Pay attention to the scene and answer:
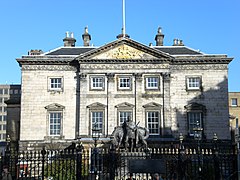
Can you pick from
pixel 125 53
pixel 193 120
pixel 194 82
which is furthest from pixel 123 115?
pixel 194 82

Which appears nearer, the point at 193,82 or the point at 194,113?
the point at 194,113

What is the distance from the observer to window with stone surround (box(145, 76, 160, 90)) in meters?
37.6

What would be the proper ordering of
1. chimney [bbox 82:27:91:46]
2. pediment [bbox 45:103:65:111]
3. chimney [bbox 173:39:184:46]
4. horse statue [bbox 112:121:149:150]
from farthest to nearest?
chimney [bbox 173:39:184:46]
chimney [bbox 82:27:91:46]
pediment [bbox 45:103:65:111]
horse statue [bbox 112:121:149:150]

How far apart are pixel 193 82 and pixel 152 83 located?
14.6ft

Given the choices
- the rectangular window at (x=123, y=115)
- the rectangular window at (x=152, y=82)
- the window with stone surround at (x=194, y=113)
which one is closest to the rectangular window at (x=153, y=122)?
the rectangular window at (x=123, y=115)

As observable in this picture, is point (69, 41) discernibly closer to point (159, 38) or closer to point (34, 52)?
point (34, 52)

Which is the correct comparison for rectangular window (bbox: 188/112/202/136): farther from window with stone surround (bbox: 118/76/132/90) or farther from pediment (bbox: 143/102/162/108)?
window with stone surround (bbox: 118/76/132/90)

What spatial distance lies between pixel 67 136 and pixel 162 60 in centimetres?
1285

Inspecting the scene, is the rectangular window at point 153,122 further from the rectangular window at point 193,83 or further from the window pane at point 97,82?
the window pane at point 97,82

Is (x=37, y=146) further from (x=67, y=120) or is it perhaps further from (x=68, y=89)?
(x=68, y=89)

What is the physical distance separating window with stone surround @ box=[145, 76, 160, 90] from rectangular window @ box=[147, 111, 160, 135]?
8.76 feet

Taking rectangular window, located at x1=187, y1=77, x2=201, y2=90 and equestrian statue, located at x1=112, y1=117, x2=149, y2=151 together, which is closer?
equestrian statue, located at x1=112, y1=117, x2=149, y2=151

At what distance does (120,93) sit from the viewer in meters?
37.3

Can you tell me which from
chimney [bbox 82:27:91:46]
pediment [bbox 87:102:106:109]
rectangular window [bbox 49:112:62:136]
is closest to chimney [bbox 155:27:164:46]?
chimney [bbox 82:27:91:46]
